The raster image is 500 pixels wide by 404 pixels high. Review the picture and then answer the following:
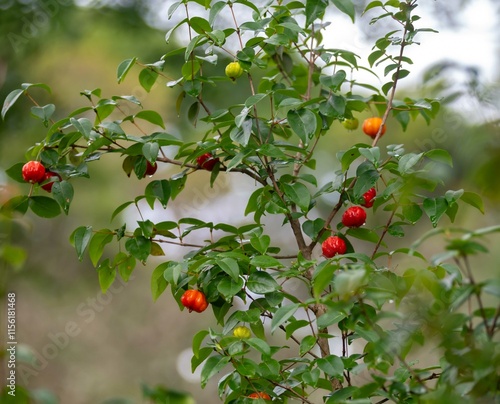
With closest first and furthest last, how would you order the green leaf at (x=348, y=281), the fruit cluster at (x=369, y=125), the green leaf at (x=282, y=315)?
1. the green leaf at (x=348, y=281)
2. the green leaf at (x=282, y=315)
3. the fruit cluster at (x=369, y=125)

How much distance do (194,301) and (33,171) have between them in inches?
15.3

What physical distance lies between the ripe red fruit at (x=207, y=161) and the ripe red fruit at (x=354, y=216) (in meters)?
0.28

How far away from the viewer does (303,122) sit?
115 centimetres

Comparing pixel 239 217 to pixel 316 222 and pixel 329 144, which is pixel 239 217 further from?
pixel 316 222

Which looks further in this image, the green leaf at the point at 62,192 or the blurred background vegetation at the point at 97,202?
the blurred background vegetation at the point at 97,202

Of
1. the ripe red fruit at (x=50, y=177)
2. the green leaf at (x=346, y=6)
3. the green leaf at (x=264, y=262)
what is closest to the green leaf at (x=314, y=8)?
the green leaf at (x=346, y=6)

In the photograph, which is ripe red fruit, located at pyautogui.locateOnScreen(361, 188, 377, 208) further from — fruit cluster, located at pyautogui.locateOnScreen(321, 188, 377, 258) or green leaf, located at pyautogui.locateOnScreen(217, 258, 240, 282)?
green leaf, located at pyautogui.locateOnScreen(217, 258, 240, 282)

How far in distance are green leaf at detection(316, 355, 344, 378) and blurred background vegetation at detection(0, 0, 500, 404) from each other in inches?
23.4

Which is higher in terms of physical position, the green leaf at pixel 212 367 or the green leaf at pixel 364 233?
the green leaf at pixel 364 233

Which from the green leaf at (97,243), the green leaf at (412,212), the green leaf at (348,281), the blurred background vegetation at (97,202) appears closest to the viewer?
the green leaf at (348,281)

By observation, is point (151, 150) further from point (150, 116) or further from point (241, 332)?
point (241, 332)

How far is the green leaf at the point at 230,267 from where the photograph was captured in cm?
105

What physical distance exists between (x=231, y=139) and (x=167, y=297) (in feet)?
18.4

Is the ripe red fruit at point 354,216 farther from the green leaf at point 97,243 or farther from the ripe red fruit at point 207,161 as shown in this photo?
the green leaf at point 97,243
